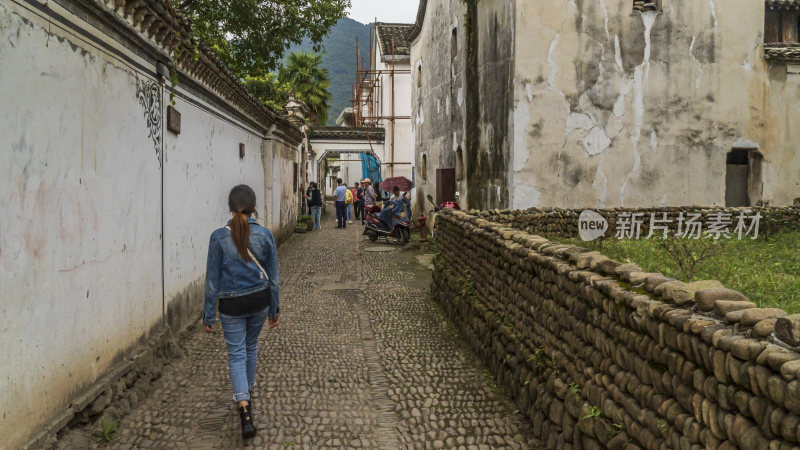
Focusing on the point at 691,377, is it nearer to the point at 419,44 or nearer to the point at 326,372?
the point at 326,372

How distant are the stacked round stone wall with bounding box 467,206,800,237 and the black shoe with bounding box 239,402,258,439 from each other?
6.60 m

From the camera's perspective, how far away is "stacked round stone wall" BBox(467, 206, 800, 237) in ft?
34.1

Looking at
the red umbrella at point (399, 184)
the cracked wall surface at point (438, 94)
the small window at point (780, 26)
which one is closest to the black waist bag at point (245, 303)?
the cracked wall surface at point (438, 94)

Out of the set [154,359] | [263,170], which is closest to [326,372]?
[154,359]

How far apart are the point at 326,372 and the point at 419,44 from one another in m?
16.8

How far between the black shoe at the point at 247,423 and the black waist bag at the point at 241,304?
2.12 feet

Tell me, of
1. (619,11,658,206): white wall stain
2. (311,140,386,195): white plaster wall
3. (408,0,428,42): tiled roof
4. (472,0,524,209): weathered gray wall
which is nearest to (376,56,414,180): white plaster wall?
(311,140,386,195): white plaster wall

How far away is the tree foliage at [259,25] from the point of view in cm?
1333

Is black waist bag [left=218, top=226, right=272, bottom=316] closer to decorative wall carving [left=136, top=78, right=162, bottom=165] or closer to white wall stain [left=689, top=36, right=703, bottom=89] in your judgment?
decorative wall carving [left=136, top=78, right=162, bottom=165]

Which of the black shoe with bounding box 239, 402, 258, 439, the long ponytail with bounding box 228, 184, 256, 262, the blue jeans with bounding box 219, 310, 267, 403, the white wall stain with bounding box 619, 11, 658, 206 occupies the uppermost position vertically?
the white wall stain with bounding box 619, 11, 658, 206

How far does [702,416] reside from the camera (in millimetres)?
2365

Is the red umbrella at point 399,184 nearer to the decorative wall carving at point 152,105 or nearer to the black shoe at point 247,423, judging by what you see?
the decorative wall carving at point 152,105

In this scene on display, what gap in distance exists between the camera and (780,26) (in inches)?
524
